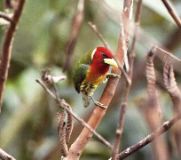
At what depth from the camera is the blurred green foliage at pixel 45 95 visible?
1698 millimetres


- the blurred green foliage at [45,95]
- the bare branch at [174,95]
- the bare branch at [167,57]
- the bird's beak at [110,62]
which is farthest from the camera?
the blurred green foliage at [45,95]

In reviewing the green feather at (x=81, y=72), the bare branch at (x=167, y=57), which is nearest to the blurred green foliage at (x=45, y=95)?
the green feather at (x=81, y=72)

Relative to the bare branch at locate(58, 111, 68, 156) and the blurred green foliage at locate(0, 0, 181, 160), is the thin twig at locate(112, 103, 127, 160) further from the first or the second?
the blurred green foliage at locate(0, 0, 181, 160)

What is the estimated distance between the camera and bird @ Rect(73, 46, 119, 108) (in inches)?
29.3

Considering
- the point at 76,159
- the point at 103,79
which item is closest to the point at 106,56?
the point at 103,79

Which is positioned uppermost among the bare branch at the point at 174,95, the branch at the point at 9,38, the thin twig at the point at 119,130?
the branch at the point at 9,38

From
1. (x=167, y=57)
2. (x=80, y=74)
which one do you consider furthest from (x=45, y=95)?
(x=167, y=57)

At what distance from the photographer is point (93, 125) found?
0.71 meters

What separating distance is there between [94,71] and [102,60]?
2 centimetres

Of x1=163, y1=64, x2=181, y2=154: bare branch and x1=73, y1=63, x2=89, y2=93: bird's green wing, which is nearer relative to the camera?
x1=163, y1=64, x2=181, y2=154: bare branch

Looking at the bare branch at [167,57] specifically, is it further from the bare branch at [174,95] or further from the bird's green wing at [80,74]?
the bird's green wing at [80,74]

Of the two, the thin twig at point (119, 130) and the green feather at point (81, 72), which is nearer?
the thin twig at point (119, 130)

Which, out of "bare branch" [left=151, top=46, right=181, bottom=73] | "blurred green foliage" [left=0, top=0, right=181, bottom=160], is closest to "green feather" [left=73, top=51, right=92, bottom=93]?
"bare branch" [left=151, top=46, right=181, bottom=73]

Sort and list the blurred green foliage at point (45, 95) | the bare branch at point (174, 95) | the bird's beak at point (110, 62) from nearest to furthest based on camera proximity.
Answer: the bare branch at point (174, 95) → the bird's beak at point (110, 62) → the blurred green foliage at point (45, 95)
